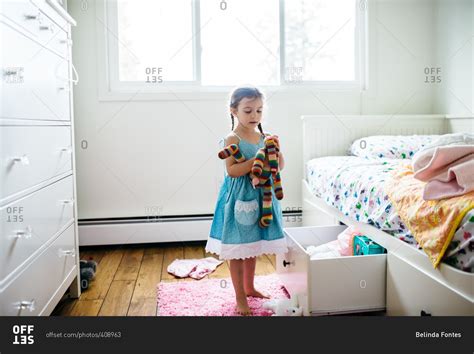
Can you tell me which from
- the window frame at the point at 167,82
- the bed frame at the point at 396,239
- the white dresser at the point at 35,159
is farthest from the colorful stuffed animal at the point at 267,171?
the window frame at the point at 167,82

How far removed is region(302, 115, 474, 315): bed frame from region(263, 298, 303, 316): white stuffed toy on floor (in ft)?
1.06

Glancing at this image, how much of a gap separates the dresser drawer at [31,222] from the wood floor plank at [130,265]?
21.3 inches

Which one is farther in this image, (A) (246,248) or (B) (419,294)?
(A) (246,248)

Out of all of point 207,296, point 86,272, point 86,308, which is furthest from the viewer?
point 86,272

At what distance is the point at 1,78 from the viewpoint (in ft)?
3.65

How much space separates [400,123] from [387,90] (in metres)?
0.29

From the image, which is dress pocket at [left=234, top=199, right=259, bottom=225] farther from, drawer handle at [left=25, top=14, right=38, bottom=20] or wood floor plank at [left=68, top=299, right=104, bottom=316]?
drawer handle at [left=25, top=14, right=38, bottom=20]

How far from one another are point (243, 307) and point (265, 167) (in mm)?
539

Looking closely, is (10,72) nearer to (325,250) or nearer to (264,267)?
(325,250)

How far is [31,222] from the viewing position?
1.30 meters

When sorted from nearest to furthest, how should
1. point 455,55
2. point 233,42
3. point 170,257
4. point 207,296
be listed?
point 207,296, point 170,257, point 455,55, point 233,42

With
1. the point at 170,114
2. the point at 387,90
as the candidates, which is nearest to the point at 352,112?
the point at 387,90

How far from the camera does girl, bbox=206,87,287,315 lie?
166 centimetres

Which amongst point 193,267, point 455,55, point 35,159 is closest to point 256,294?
point 193,267
